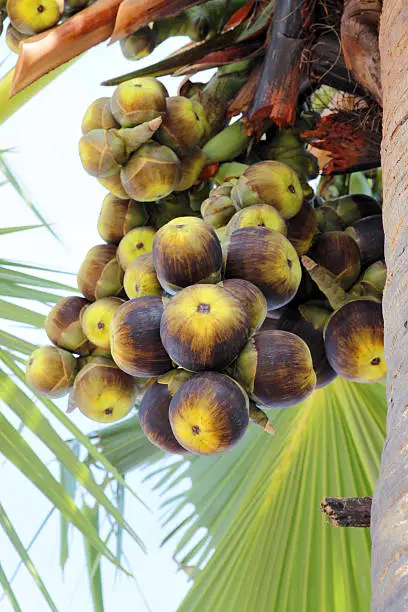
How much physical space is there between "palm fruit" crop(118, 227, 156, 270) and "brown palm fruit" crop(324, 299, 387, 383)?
32 cm

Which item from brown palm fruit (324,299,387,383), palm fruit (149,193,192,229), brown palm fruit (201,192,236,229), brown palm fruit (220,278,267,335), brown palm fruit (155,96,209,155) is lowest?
brown palm fruit (324,299,387,383)

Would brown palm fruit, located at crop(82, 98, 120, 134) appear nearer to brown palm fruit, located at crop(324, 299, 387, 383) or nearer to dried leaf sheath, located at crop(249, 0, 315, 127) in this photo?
dried leaf sheath, located at crop(249, 0, 315, 127)

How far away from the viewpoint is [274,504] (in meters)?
1.63

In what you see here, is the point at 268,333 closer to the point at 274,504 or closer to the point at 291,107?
the point at 291,107

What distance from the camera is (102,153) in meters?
1.26

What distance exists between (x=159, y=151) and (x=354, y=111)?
0.37m

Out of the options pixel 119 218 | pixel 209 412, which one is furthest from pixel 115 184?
pixel 209 412

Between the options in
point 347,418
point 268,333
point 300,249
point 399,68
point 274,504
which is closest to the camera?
point 399,68

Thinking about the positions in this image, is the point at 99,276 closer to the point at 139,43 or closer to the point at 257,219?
the point at 257,219

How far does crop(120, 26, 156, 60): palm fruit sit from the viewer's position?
150cm

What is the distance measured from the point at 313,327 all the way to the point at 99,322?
1.05ft

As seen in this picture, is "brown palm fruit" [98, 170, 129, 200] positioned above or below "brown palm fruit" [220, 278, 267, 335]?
above

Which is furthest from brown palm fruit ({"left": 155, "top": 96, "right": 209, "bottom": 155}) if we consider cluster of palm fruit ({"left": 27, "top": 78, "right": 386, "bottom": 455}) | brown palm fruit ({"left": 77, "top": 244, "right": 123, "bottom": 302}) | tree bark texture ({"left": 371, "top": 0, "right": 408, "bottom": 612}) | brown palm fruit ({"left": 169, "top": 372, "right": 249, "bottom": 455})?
brown palm fruit ({"left": 169, "top": 372, "right": 249, "bottom": 455})

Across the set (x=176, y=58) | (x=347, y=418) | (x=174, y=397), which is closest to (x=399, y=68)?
(x=174, y=397)
